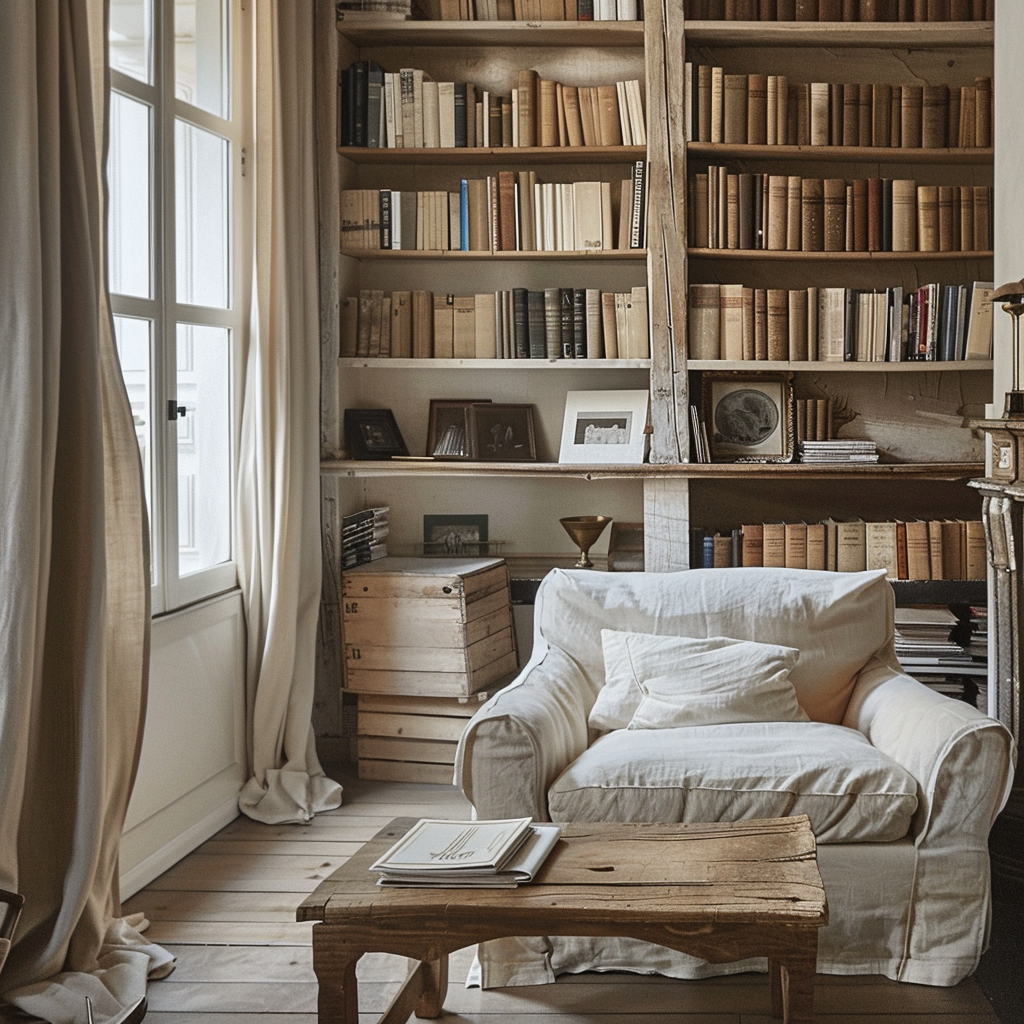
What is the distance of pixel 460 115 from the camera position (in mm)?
4145

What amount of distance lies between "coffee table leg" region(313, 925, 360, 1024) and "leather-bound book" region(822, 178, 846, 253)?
10.0 ft

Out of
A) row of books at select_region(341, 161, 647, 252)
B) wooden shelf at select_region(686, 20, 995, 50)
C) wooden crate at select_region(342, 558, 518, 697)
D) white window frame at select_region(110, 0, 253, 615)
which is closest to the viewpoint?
white window frame at select_region(110, 0, 253, 615)

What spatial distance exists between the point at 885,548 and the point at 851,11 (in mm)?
1821

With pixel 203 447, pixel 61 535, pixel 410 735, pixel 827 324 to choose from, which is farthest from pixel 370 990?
pixel 827 324

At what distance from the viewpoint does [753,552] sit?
162 inches

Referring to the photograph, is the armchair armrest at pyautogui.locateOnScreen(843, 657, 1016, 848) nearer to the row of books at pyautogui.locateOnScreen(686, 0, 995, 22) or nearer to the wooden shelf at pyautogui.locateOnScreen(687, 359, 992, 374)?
the wooden shelf at pyautogui.locateOnScreen(687, 359, 992, 374)

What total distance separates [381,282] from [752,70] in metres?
1.54

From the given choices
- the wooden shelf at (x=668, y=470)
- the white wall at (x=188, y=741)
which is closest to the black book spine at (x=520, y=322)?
the wooden shelf at (x=668, y=470)

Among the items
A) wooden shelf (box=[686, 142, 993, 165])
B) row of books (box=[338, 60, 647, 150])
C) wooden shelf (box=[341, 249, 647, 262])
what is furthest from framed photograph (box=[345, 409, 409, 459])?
wooden shelf (box=[686, 142, 993, 165])

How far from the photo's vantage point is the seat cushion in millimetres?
2465

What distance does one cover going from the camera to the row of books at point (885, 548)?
4051 millimetres

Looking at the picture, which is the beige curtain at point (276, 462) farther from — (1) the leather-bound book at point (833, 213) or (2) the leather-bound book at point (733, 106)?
(1) the leather-bound book at point (833, 213)

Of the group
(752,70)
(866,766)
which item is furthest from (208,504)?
(752,70)

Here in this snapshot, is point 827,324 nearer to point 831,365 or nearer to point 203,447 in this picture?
point 831,365
